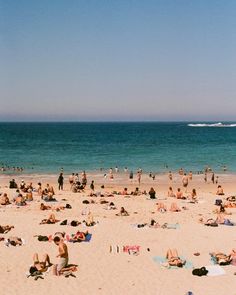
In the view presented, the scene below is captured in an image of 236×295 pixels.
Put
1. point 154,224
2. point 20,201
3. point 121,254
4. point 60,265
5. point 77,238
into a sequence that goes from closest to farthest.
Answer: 1. point 60,265
2. point 121,254
3. point 77,238
4. point 154,224
5. point 20,201

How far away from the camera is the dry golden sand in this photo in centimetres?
1302

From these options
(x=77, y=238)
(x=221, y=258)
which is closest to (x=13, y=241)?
(x=77, y=238)

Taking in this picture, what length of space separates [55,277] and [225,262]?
225 inches

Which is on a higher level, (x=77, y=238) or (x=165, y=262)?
(x=77, y=238)

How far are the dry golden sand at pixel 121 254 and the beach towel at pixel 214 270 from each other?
0.72 feet

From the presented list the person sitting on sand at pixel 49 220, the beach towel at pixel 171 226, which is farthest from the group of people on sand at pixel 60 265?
the beach towel at pixel 171 226

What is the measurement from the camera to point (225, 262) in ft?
49.1

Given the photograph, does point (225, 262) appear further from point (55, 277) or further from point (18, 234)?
point (18, 234)

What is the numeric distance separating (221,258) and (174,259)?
165cm

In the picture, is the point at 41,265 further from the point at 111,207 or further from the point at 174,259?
the point at 111,207

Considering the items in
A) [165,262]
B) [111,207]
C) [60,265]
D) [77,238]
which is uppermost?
[60,265]

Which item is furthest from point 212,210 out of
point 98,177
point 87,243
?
point 98,177

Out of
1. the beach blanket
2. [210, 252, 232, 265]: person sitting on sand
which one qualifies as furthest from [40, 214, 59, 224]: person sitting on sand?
[210, 252, 232, 265]: person sitting on sand

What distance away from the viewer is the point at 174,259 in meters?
14.9
